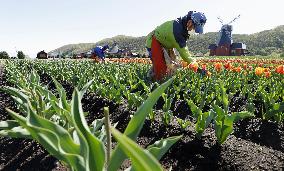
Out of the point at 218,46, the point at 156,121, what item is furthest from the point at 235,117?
the point at 218,46

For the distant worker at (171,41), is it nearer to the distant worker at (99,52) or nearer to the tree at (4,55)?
the distant worker at (99,52)

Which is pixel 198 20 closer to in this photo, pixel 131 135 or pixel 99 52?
pixel 131 135

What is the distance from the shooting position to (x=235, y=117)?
3525mm

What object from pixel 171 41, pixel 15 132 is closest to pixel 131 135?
pixel 15 132

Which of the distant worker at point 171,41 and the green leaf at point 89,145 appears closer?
the green leaf at point 89,145

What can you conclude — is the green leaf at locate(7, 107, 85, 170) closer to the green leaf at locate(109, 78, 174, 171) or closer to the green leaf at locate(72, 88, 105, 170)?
the green leaf at locate(72, 88, 105, 170)

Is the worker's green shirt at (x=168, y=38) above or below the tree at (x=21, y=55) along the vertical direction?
above

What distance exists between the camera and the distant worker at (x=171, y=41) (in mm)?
7811

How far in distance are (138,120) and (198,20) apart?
20.1 feet

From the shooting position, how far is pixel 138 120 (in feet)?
5.60

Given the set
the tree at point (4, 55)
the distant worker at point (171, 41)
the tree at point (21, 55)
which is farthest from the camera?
the tree at point (21, 55)

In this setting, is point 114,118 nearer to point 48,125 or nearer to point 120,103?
point 120,103

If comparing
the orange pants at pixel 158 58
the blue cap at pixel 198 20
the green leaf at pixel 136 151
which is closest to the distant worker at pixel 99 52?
the orange pants at pixel 158 58

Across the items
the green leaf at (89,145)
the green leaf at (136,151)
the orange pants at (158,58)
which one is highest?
the green leaf at (136,151)
